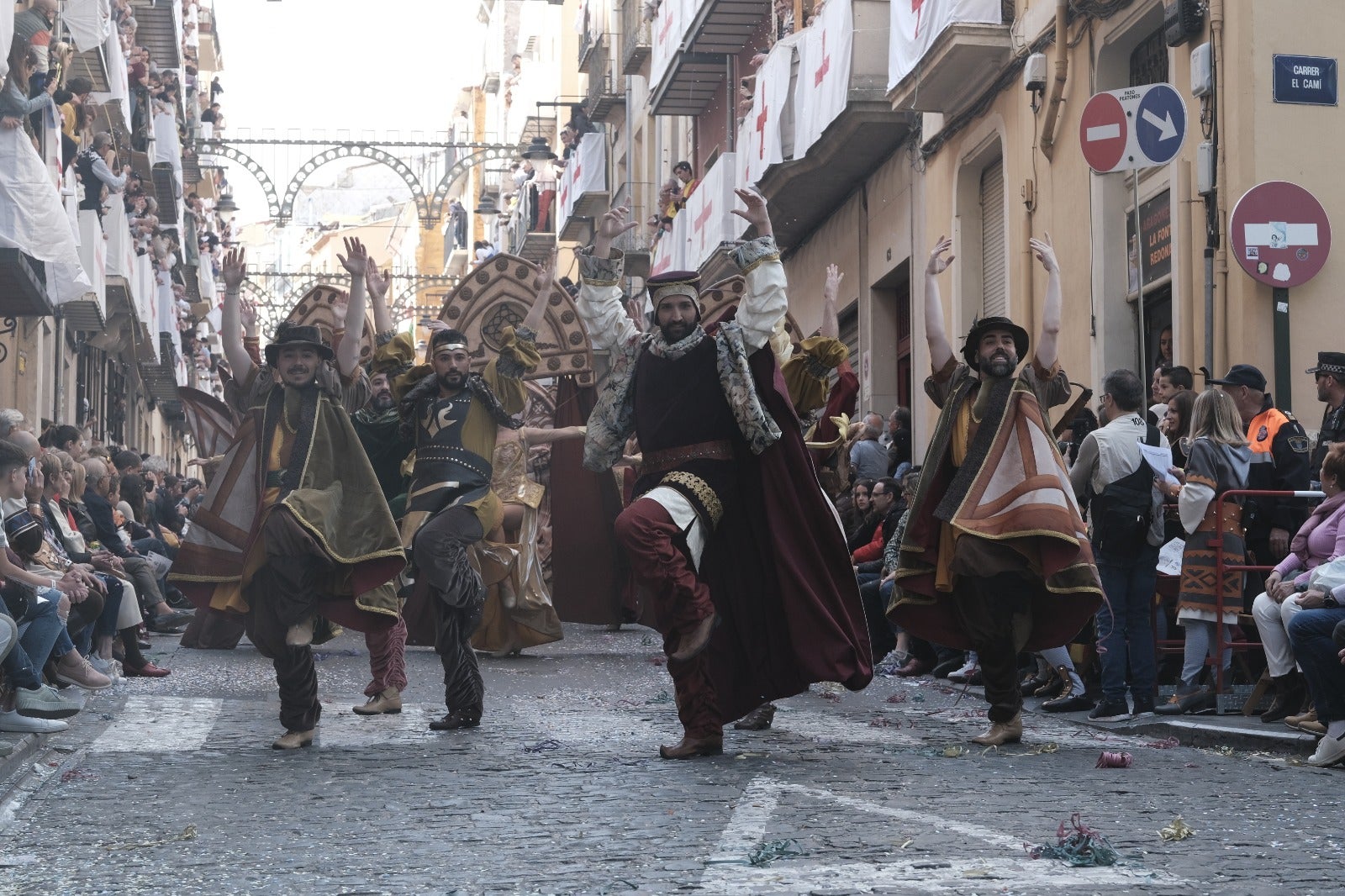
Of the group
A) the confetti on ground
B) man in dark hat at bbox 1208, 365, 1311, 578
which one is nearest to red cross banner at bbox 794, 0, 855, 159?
man in dark hat at bbox 1208, 365, 1311, 578

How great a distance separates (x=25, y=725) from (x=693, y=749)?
280cm

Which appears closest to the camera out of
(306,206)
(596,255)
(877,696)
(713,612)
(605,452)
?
(713,612)

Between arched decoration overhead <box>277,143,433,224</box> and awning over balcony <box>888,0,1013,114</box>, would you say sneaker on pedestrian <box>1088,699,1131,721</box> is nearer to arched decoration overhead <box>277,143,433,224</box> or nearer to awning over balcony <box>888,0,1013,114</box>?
awning over balcony <box>888,0,1013,114</box>

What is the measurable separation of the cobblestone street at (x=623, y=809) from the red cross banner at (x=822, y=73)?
39.6ft

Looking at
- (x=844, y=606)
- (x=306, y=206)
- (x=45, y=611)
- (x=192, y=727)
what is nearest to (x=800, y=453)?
(x=844, y=606)

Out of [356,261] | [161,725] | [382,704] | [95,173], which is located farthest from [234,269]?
[95,173]

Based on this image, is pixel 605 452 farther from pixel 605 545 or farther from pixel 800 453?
pixel 605 545

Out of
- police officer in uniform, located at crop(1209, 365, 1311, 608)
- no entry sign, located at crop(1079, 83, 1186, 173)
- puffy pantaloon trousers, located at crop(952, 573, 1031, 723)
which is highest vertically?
no entry sign, located at crop(1079, 83, 1186, 173)

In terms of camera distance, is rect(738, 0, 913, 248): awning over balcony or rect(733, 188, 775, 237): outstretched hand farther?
rect(738, 0, 913, 248): awning over balcony

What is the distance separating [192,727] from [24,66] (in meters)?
11.8

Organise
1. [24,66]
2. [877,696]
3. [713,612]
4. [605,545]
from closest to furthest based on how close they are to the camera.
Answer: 1. [713,612]
2. [877,696]
3. [605,545]
4. [24,66]

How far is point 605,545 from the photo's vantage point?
53.4 ft

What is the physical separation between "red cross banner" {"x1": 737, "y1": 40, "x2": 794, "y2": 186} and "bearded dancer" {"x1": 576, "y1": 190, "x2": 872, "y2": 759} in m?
14.5

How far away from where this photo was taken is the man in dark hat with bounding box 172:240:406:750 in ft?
27.9
